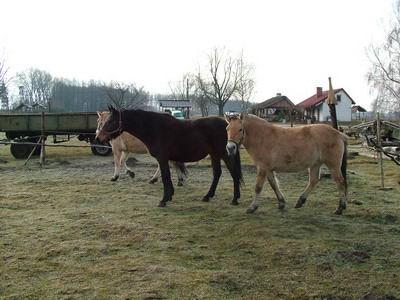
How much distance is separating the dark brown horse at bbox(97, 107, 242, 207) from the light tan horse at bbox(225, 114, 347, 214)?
0.93 metres

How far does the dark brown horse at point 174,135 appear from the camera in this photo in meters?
7.87

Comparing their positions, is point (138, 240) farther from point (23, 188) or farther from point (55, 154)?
point (55, 154)

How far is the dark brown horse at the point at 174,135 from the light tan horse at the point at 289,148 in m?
0.93

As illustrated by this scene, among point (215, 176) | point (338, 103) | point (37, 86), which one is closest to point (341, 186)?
point (215, 176)

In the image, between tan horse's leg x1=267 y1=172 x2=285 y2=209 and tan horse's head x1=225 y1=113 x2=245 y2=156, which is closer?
tan horse's head x1=225 y1=113 x2=245 y2=156

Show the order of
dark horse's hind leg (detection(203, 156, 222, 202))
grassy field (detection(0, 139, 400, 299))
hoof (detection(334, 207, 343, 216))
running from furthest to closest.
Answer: dark horse's hind leg (detection(203, 156, 222, 202)) < hoof (detection(334, 207, 343, 216)) < grassy field (detection(0, 139, 400, 299))

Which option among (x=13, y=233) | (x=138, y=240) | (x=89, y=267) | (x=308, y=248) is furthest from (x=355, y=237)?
(x=13, y=233)

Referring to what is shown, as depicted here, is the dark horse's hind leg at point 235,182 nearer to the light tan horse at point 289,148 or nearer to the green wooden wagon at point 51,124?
the light tan horse at point 289,148

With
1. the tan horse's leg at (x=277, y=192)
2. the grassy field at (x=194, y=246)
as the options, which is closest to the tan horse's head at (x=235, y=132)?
the tan horse's leg at (x=277, y=192)

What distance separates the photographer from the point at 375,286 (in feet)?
13.1

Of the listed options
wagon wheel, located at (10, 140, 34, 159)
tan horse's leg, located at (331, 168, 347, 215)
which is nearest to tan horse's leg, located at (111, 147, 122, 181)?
tan horse's leg, located at (331, 168, 347, 215)

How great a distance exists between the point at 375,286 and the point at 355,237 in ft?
5.17

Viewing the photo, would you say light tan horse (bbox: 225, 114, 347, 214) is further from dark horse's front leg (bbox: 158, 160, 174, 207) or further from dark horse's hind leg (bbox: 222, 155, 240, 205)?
dark horse's front leg (bbox: 158, 160, 174, 207)

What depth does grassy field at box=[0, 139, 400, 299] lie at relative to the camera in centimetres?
401
